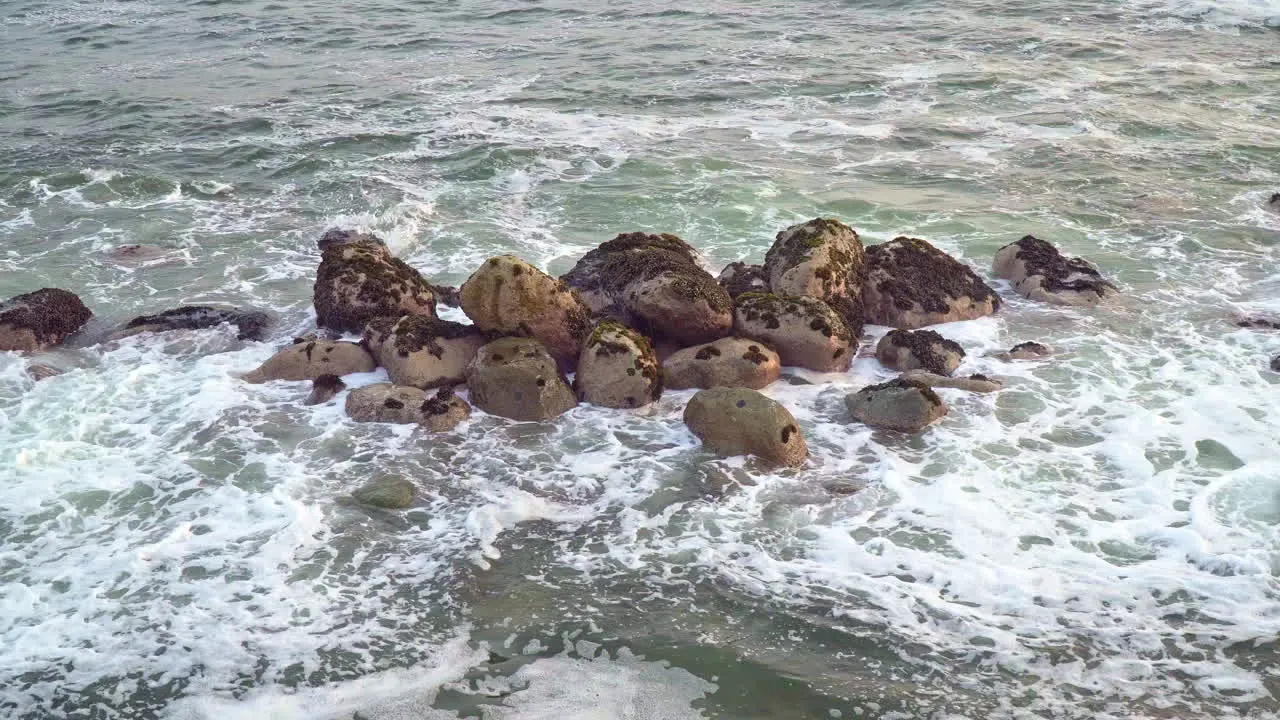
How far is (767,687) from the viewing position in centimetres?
696

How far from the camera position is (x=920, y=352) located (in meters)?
11.4

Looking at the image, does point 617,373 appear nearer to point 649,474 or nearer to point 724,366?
point 724,366

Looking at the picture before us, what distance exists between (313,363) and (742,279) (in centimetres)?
490

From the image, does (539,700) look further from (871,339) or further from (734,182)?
(734,182)

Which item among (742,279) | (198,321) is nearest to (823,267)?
(742,279)

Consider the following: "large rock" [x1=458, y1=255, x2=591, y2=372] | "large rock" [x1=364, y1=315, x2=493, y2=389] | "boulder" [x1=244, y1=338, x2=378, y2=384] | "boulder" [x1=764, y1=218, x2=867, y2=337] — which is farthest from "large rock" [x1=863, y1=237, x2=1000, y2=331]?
"boulder" [x1=244, y1=338, x2=378, y2=384]

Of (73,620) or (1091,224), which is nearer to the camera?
(73,620)

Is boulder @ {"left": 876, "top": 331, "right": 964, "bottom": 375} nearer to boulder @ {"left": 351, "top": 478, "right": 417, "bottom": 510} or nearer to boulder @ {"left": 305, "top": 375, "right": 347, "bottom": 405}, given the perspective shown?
boulder @ {"left": 351, "top": 478, "right": 417, "bottom": 510}

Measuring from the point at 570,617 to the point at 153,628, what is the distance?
9.19ft

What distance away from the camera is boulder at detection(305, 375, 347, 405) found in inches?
432

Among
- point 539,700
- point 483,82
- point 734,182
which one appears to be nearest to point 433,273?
point 734,182

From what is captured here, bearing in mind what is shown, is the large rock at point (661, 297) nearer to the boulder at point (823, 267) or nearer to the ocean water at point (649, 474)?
the boulder at point (823, 267)

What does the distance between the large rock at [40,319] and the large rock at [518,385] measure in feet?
16.4

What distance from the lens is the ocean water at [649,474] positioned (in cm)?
711
